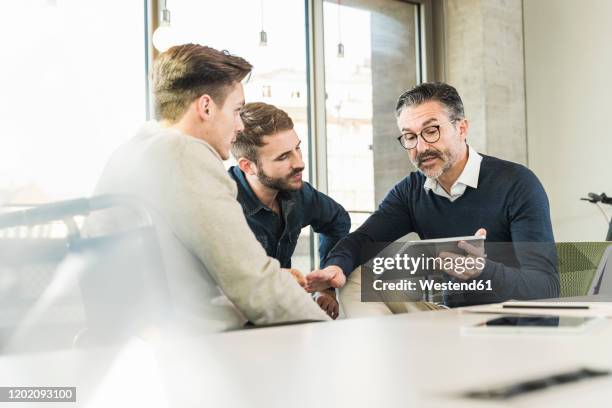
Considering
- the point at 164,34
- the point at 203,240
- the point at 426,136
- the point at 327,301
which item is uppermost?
the point at 164,34

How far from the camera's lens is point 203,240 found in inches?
51.8

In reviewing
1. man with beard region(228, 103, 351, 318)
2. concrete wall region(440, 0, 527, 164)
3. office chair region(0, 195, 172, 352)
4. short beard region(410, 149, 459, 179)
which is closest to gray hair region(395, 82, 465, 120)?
short beard region(410, 149, 459, 179)

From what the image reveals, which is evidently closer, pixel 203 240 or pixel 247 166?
pixel 203 240

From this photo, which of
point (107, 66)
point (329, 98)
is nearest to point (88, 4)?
point (107, 66)

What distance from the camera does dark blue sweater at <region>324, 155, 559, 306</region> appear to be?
74.7 inches

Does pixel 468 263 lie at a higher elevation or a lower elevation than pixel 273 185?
lower

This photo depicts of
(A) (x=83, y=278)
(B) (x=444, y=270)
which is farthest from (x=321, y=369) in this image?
(B) (x=444, y=270)

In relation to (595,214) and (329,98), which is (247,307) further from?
(595,214)

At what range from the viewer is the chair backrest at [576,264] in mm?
2164

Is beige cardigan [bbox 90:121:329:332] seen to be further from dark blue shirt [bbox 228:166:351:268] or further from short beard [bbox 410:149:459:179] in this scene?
short beard [bbox 410:149:459:179]

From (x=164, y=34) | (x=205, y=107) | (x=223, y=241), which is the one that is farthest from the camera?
(x=164, y=34)

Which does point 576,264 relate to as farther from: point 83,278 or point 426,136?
point 83,278

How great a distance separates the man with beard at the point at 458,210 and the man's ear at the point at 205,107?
0.53m

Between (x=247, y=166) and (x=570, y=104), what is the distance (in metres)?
3.18
